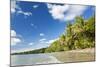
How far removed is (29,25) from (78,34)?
2.35 ft

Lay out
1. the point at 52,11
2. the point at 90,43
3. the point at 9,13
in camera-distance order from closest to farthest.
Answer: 1. the point at 9,13
2. the point at 52,11
3. the point at 90,43

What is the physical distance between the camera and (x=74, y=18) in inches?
113

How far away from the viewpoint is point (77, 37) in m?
2.90

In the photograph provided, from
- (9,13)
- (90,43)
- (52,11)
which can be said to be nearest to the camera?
(9,13)

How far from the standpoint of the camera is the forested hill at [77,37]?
2795 mm

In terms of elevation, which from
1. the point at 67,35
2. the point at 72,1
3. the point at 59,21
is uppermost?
the point at 72,1

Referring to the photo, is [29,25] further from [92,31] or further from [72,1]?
[92,31]

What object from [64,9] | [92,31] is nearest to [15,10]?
[64,9]

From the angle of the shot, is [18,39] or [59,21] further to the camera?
[59,21]

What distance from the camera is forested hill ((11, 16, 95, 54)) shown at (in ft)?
9.17

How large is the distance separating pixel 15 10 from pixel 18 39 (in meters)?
0.35

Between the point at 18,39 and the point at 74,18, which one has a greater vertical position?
the point at 74,18

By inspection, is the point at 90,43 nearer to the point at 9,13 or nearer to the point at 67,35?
the point at 67,35
